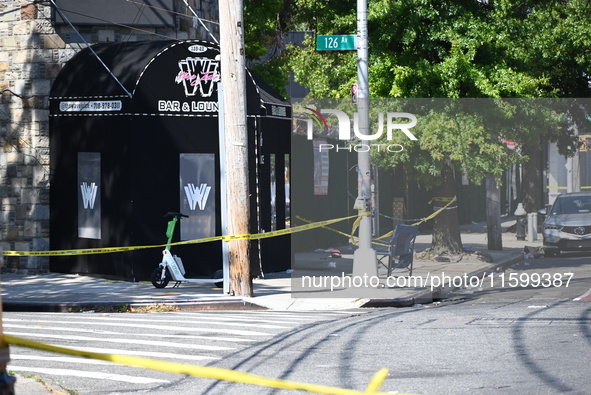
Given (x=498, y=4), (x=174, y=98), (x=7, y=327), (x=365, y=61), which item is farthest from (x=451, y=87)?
(x=7, y=327)

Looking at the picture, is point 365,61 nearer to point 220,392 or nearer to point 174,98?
point 174,98

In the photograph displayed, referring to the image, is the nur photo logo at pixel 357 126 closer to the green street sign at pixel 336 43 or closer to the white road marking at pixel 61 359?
the green street sign at pixel 336 43

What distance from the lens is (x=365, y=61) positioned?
1805 centimetres

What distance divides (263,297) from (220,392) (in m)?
8.15

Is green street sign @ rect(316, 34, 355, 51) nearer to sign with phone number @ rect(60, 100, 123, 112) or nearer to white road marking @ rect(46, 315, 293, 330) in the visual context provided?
sign with phone number @ rect(60, 100, 123, 112)

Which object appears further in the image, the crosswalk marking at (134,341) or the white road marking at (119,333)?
the white road marking at (119,333)

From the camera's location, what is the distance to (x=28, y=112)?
784 inches

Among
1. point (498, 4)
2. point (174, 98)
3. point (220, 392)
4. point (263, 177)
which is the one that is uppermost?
point (498, 4)

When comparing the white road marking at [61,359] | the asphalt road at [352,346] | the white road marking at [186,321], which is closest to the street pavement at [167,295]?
the asphalt road at [352,346]

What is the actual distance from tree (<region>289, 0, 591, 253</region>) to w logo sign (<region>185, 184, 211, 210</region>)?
5.14 meters

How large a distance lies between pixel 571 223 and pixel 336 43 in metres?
9.64

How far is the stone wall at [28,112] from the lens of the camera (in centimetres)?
1981

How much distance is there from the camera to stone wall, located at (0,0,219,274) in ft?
65.0

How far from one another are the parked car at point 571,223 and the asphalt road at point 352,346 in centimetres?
828
